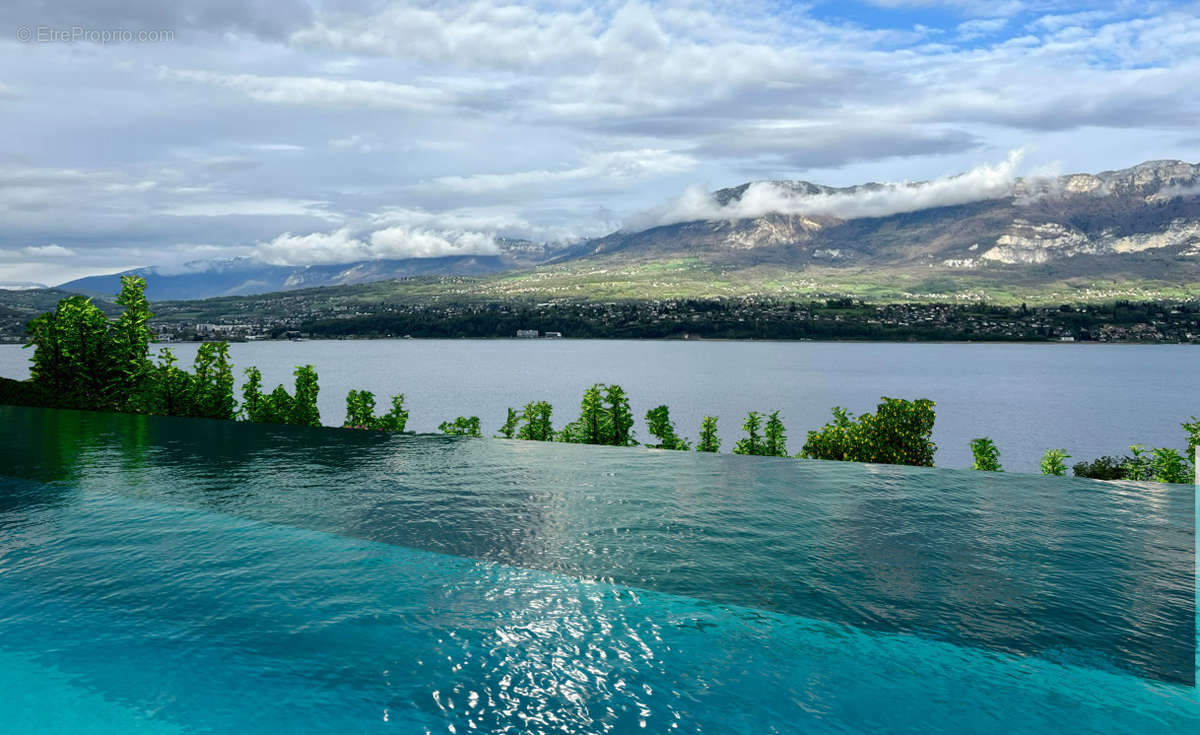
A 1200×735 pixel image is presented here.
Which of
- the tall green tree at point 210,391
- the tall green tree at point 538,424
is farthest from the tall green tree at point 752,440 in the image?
the tall green tree at point 210,391

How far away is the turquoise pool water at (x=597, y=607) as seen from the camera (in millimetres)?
6957

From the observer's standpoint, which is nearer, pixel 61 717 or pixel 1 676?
pixel 61 717

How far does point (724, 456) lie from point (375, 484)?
8.37 m

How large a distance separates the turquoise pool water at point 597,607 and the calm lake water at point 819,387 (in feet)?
148

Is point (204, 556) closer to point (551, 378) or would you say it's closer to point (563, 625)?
point (563, 625)

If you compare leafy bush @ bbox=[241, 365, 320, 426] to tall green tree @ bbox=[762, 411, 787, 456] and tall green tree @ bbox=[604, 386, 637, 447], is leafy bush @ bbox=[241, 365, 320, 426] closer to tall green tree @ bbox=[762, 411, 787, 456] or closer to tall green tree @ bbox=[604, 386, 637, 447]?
tall green tree @ bbox=[604, 386, 637, 447]

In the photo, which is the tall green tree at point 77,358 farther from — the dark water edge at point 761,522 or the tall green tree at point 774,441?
the tall green tree at point 774,441

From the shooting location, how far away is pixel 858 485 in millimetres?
15219

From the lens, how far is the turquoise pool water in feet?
22.8

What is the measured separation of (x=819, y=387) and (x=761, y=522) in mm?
95198

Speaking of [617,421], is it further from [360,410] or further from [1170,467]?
[1170,467]

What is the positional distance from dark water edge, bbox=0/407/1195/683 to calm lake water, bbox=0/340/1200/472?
4191 cm

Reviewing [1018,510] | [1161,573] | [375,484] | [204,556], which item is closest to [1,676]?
[204,556]

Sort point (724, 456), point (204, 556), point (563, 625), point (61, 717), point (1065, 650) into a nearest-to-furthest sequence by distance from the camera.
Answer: point (61, 717) < point (1065, 650) < point (563, 625) < point (204, 556) < point (724, 456)
